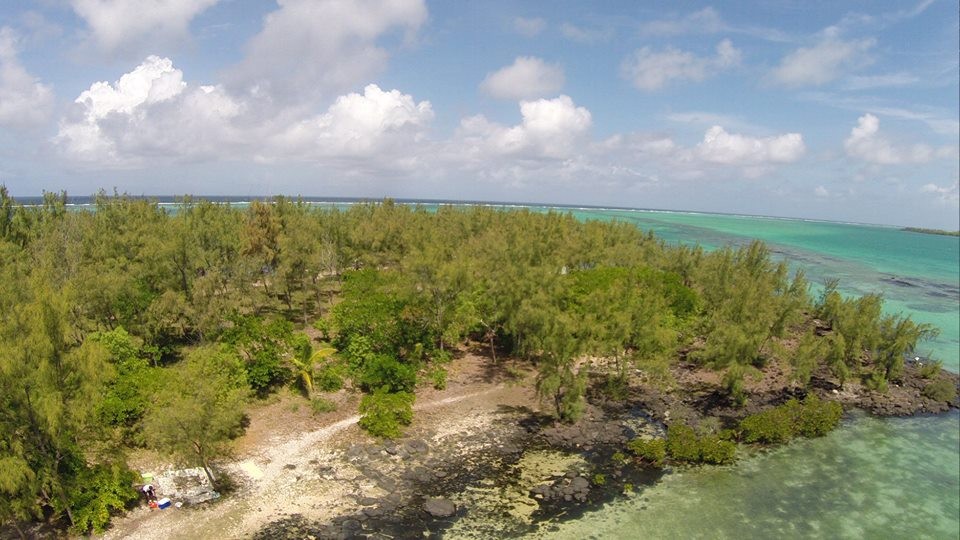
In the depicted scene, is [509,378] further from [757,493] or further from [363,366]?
[757,493]

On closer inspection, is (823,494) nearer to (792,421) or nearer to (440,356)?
(792,421)

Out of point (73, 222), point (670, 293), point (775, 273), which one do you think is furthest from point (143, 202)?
point (775, 273)

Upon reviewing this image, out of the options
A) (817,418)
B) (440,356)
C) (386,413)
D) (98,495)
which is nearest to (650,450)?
(817,418)

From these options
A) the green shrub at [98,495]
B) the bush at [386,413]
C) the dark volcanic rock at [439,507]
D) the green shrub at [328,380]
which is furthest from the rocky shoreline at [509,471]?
the green shrub at [328,380]

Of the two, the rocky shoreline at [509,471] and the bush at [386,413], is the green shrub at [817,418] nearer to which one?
the rocky shoreline at [509,471]

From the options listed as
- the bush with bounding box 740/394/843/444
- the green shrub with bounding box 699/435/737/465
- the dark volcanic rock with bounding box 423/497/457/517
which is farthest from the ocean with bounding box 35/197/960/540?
the dark volcanic rock with bounding box 423/497/457/517

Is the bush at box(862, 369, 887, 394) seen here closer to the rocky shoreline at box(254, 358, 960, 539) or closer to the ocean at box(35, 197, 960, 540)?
the rocky shoreline at box(254, 358, 960, 539)
